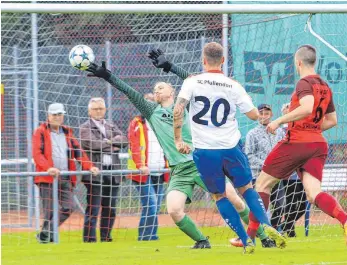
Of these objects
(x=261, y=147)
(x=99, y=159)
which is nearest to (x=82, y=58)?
(x=99, y=159)

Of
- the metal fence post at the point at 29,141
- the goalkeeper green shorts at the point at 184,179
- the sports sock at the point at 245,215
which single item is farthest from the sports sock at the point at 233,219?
the metal fence post at the point at 29,141

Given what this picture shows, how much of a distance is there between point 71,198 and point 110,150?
0.82 metres

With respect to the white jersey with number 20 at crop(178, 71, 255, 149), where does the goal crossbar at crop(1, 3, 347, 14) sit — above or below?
above

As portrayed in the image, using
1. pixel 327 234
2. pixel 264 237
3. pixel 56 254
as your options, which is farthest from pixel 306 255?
pixel 327 234

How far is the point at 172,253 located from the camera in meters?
10.5

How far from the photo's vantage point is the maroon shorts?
32.3 feet

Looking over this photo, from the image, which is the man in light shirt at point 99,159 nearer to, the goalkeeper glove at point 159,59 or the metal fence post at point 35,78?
the metal fence post at point 35,78

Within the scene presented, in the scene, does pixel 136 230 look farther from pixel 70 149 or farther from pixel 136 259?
pixel 136 259

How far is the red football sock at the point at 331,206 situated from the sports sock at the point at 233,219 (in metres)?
0.78

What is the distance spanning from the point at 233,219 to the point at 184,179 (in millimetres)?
1523

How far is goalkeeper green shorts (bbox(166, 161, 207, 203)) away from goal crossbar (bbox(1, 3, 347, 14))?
5.87ft

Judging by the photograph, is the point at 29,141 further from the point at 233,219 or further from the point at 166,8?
the point at 233,219

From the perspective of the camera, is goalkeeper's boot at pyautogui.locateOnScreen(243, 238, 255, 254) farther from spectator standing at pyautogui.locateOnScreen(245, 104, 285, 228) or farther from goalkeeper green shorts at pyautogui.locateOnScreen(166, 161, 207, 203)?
spectator standing at pyautogui.locateOnScreen(245, 104, 285, 228)

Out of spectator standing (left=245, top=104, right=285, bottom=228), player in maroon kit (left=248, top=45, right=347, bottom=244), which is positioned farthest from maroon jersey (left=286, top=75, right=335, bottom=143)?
spectator standing (left=245, top=104, right=285, bottom=228)
